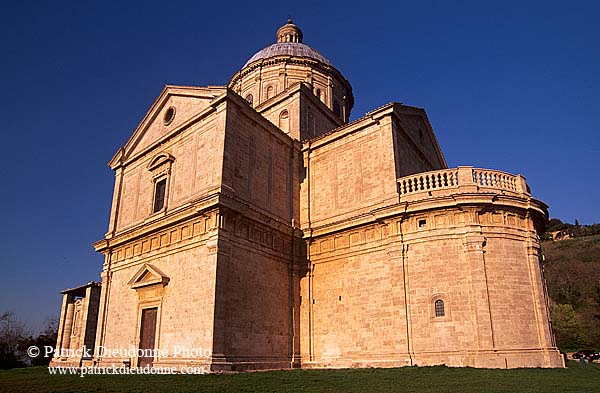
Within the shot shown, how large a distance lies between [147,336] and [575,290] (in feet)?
195

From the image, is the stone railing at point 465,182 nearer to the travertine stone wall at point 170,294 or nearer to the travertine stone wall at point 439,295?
the travertine stone wall at point 439,295

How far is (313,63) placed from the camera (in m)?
27.9

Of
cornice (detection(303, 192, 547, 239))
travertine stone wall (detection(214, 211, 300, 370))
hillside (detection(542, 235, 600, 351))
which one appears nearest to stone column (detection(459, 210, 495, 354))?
cornice (detection(303, 192, 547, 239))

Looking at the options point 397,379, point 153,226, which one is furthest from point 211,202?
point 397,379

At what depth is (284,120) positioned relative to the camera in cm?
2283

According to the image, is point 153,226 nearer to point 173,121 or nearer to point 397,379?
point 173,121

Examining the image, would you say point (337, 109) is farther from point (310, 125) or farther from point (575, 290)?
point (575, 290)

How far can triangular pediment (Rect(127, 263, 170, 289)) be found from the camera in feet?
53.8

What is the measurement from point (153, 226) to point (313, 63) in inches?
615

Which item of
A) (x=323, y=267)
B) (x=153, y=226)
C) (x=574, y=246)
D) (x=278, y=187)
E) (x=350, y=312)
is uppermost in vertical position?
(x=574, y=246)

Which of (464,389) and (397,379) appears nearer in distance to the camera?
(464,389)

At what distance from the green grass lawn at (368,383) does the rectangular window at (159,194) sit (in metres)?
8.99

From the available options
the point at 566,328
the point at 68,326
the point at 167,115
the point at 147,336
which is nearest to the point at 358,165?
the point at 167,115

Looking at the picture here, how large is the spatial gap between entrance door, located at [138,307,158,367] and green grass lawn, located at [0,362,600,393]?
16.3ft
